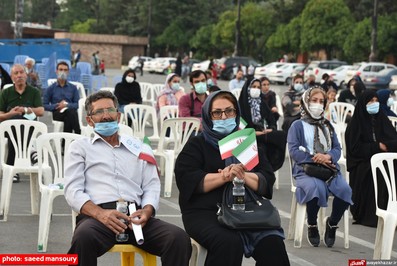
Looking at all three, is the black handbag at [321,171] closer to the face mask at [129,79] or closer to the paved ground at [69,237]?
the paved ground at [69,237]

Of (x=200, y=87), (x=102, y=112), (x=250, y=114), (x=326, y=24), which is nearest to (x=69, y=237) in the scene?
(x=102, y=112)

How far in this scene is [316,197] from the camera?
10086 mm

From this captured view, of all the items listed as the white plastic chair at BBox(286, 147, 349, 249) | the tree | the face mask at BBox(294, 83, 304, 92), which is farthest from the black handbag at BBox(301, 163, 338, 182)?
the tree

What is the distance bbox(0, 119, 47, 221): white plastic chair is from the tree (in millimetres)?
59817

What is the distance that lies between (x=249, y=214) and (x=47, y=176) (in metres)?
3.55

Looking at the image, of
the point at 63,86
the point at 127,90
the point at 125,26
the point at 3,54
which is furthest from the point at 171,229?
the point at 125,26

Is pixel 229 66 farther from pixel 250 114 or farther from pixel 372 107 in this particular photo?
pixel 372 107

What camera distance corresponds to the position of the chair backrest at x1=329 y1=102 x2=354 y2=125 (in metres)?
18.8

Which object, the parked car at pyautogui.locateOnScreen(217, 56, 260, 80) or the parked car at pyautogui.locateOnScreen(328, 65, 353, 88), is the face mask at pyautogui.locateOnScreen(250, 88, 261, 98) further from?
the parked car at pyautogui.locateOnScreen(217, 56, 260, 80)

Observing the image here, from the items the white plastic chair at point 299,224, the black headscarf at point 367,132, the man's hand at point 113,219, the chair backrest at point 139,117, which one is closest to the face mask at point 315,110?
the white plastic chair at point 299,224

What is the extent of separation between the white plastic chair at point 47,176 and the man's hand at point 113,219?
7.60 feet

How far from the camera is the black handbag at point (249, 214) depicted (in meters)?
7.27

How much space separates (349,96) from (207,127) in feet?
45.7

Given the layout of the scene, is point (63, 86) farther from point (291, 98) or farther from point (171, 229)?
point (171, 229)
